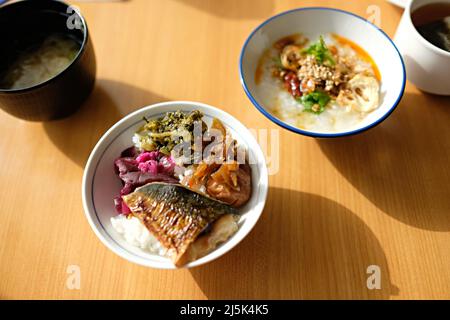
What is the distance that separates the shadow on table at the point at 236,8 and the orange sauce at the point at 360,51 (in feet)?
1.16

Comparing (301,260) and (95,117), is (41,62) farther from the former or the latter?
(301,260)

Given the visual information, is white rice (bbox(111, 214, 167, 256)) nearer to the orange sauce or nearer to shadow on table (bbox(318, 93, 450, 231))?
shadow on table (bbox(318, 93, 450, 231))

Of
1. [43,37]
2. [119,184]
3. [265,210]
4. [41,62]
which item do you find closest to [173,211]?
[119,184]

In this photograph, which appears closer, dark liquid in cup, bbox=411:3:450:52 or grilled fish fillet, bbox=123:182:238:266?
grilled fish fillet, bbox=123:182:238:266

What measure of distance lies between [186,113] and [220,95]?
34 centimetres

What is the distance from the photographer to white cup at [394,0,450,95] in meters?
1.38

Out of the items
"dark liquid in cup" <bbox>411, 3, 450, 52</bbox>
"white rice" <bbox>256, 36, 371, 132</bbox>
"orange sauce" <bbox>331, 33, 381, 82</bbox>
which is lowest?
"white rice" <bbox>256, 36, 371, 132</bbox>

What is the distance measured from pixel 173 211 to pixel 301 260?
44 cm

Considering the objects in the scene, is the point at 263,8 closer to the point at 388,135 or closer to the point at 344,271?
the point at 388,135

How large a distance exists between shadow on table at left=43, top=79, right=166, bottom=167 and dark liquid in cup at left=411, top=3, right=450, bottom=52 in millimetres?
1001

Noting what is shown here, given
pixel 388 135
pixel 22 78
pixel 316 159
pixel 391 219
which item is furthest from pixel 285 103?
pixel 22 78

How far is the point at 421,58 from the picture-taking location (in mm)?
1422

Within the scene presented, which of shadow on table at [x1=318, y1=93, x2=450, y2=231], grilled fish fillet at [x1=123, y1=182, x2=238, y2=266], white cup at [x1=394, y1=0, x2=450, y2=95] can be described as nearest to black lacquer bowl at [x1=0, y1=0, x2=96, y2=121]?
grilled fish fillet at [x1=123, y1=182, x2=238, y2=266]

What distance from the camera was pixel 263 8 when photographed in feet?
5.90
